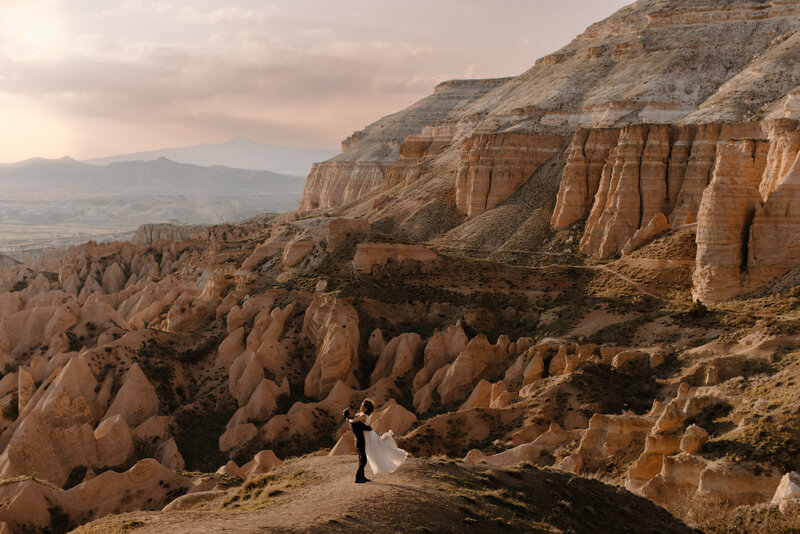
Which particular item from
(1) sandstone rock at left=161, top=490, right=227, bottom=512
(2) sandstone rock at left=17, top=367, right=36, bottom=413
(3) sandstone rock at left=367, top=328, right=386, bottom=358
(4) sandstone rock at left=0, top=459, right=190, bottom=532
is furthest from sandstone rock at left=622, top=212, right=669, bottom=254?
(2) sandstone rock at left=17, top=367, right=36, bottom=413

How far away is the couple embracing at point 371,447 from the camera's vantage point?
13.9m

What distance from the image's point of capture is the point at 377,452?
14062 millimetres

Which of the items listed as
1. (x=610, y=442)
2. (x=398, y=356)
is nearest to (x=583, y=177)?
(x=398, y=356)

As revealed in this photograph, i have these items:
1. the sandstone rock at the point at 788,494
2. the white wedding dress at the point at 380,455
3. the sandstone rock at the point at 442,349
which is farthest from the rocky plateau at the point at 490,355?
the white wedding dress at the point at 380,455

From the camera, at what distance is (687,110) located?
226ft

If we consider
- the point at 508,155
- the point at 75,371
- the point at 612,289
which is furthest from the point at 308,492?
the point at 508,155

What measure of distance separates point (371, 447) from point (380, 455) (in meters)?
0.25

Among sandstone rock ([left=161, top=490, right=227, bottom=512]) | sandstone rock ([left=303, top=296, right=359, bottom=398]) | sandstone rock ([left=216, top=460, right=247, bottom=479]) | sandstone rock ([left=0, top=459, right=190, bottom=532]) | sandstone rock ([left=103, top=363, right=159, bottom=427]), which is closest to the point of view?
sandstone rock ([left=161, top=490, right=227, bottom=512])

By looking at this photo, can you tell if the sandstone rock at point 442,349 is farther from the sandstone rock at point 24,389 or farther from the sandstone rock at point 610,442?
the sandstone rock at point 24,389

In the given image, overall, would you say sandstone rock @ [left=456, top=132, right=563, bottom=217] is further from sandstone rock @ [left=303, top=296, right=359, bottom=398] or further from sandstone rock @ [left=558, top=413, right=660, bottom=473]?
sandstone rock @ [left=558, top=413, right=660, bottom=473]

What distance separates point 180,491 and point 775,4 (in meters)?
87.1

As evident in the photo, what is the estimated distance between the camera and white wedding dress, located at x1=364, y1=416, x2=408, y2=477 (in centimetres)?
1400

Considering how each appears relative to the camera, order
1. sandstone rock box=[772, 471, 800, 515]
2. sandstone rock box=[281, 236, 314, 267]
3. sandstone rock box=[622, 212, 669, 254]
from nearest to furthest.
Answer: sandstone rock box=[772, 471, 800, 515] → sandstone rock box=[622, 212, 669, 254] → sandstone rock box=[281, 236, 314, 267]

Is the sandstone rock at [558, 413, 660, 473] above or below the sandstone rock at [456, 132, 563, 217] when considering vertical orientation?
below
